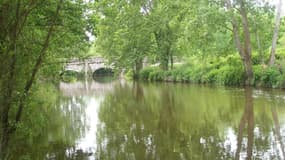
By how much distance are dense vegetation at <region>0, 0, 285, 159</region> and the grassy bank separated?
6 centimetres

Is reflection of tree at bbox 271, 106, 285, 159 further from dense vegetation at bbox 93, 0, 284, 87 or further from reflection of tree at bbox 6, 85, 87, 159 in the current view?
dense vegetation at bbox 93, 0, 284, 87

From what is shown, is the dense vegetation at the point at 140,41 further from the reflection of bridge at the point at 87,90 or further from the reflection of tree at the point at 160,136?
the reflection of bridge at the point at 87,90

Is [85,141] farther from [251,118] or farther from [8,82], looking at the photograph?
[251,118]

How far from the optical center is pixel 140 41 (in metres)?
39.7

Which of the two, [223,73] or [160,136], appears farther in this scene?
[223,73]

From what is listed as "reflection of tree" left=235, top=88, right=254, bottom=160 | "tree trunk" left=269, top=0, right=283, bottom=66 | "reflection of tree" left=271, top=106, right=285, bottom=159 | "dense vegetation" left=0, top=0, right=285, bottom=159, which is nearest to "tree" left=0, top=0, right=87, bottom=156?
"dense vegetation" left=0, top=0, right=285, bottom=159

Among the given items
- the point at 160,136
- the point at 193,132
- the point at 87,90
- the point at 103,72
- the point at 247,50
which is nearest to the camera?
the point at 160,136

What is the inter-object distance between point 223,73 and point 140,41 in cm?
1192

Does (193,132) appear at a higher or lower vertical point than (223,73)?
lower

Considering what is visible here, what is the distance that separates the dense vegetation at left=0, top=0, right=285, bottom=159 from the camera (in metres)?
6.40

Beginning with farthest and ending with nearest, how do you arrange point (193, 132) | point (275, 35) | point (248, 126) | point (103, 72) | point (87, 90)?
point (103, 72) → point (87, 90) → point (275, 35) → point (248, 126) → point (193, 132)

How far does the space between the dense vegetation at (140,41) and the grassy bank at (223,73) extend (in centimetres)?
6

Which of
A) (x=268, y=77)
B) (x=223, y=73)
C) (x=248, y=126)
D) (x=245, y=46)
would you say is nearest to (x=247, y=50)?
(x=245, y=46)

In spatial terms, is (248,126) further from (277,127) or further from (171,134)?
(171,134)
